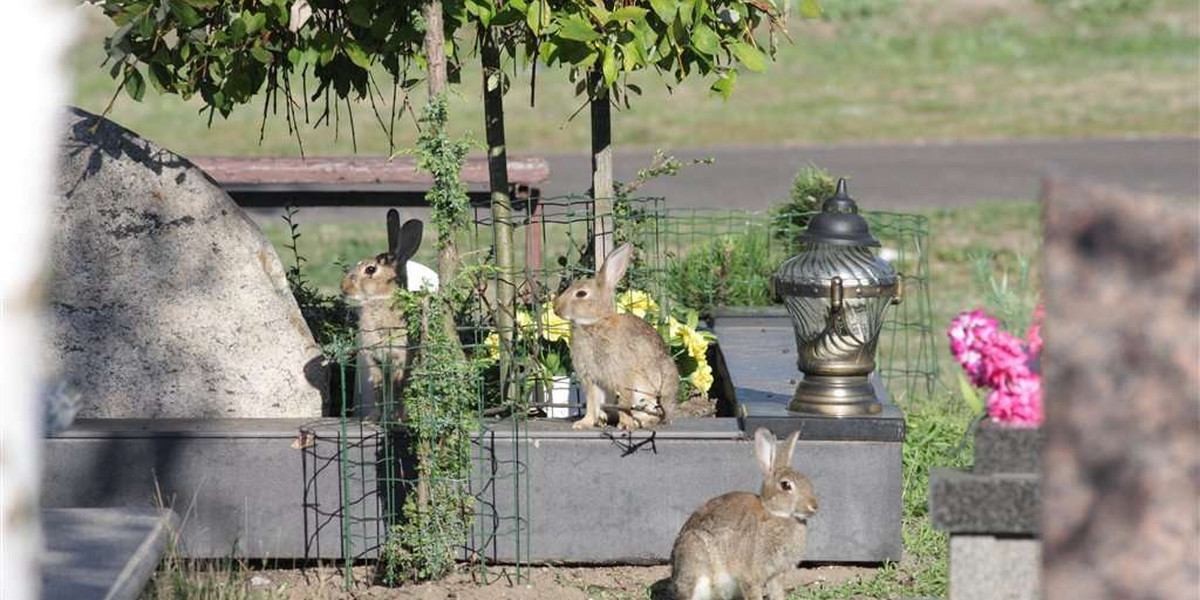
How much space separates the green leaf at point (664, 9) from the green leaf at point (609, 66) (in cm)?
22

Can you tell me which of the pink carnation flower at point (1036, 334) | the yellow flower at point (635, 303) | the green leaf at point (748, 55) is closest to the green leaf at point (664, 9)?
the green leaf at point (748, 55)

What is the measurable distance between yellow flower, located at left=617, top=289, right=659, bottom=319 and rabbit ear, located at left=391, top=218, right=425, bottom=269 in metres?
0.88

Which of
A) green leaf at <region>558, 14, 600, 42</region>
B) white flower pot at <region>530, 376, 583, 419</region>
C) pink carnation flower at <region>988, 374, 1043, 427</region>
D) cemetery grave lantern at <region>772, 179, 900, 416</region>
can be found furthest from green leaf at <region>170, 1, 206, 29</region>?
pink carnation flower at <region>988, 374, 1043, 427</region>

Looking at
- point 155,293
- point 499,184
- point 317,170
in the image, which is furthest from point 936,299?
point 155,293

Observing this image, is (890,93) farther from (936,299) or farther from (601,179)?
(601,179)

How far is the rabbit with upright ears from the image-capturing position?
6500mm

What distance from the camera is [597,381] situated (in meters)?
6.25

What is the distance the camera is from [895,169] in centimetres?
1708

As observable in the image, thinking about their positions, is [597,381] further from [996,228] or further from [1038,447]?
[996,228]

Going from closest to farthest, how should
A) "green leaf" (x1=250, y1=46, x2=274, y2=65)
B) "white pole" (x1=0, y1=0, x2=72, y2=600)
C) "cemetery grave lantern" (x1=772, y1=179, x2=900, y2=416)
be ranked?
1. "white pole" (x1=0, y1=0, x2=72, y2=600)
2. "cemetery grave lantern" (x1=772, y1=179, x2=900, y2=416)
3. "green leaf" (x1=250, y1=46, x2=274, y2=65)

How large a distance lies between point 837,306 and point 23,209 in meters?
4.09

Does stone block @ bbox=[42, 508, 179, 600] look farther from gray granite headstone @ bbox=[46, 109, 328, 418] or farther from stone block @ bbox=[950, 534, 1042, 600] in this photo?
stone block @ bbox=[950, 534, 1042, 600]

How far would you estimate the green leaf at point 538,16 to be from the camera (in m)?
6.04

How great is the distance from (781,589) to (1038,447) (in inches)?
73.8
